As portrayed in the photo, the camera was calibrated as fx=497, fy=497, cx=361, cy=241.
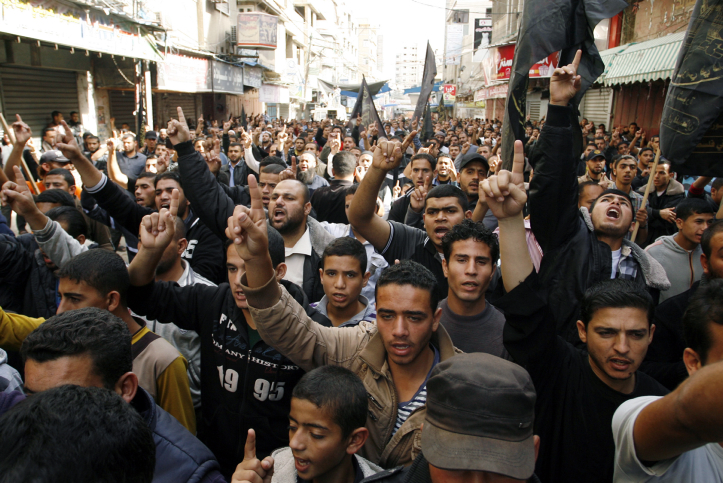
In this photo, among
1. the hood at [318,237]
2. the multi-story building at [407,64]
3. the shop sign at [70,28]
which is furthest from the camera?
the multi-story building at [407,64]

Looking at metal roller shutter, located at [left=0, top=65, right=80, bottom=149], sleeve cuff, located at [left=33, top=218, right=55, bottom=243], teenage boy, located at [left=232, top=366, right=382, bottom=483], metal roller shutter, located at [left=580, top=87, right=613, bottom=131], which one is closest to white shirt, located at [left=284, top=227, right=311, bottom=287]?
sleeve cuff, located at [left=33, top=218, right=55, bottom=243]

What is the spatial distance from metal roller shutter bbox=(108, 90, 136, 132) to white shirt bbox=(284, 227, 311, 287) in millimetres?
13154

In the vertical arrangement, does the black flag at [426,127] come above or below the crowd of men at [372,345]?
above

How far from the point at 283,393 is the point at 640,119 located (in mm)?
14653

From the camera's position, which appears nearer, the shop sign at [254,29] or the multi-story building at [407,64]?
the shop sign at [254,29]

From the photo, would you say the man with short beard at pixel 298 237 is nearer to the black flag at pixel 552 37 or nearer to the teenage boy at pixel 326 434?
the black flag at pixel 552 37

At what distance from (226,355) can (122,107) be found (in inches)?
591

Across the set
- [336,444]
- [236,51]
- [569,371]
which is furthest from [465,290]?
[236,51]

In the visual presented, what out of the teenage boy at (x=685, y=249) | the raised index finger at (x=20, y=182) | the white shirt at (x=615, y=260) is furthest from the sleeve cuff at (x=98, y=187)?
the teenage boy at (x=685, y=249)

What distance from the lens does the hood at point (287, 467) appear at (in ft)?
5.33

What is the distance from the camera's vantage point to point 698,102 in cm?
248

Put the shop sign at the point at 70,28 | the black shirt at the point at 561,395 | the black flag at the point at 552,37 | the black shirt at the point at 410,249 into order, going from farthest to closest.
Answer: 1. the shop sign at the point at 70,28
2. the black shirt at the point at 410,249
3. the black flag at the point at 552,37
4. the black shirt at the point at 561,395

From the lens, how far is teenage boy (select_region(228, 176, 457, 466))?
73.9 inches

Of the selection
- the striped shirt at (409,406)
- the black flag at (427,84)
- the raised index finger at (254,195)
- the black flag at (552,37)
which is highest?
the black flag at (427,84)
